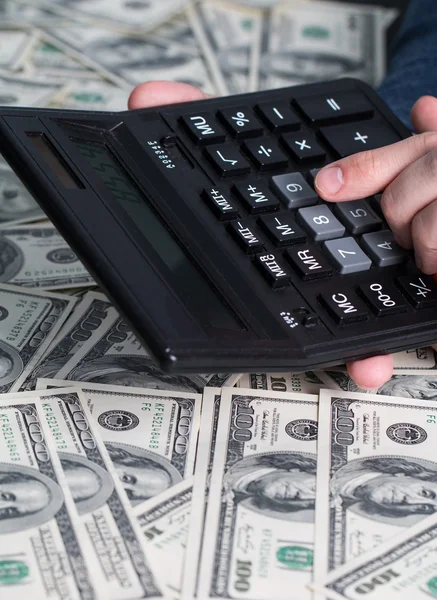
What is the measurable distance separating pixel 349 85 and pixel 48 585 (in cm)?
50

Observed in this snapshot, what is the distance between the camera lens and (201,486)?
0.59 meters

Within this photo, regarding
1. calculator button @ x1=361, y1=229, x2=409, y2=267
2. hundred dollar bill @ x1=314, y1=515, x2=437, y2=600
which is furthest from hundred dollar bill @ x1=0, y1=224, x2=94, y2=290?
hundred dollar bill @ x1=314, y1=515, x2=437, y2=600

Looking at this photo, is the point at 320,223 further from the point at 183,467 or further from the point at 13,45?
the point at 13,45

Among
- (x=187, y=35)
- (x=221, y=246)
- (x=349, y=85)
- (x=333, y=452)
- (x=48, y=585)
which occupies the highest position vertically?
(x=187, y=35)

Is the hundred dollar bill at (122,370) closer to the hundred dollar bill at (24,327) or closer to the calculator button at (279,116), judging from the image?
the hundred dollar bill at (24,327)

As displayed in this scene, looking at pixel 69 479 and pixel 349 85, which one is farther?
pixel 349 85

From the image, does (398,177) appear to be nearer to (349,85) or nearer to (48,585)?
(349,85)

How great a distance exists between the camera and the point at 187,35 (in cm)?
117

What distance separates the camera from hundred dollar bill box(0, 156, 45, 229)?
859mm

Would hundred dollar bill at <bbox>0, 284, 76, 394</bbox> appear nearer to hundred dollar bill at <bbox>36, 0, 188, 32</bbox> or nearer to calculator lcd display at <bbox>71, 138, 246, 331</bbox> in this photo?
calculator lcd display at <bbox>71, 138, 246, 331</bbox>

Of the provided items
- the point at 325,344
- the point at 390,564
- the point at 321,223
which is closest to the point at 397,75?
the point at 321,223

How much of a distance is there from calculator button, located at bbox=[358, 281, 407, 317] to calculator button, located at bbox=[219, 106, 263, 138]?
0.17 m

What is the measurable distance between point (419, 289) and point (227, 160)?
174 mm

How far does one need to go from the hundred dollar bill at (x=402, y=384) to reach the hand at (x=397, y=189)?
0.03m
